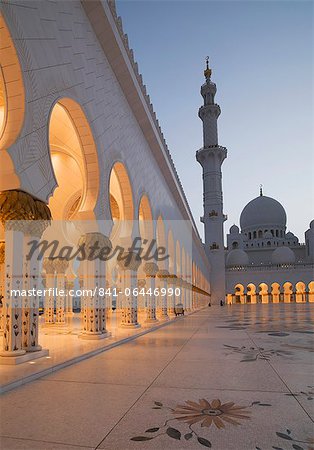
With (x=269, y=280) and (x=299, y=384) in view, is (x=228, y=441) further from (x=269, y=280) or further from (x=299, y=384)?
(x=269, y=280)

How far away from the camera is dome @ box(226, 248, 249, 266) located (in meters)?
42.6

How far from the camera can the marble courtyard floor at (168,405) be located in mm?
2438

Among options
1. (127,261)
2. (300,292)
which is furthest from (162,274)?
(300,292)

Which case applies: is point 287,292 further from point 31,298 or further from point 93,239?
point 31,298

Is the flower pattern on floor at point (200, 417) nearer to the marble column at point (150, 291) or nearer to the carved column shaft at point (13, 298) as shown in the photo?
the carved column shaft at point (13, 298)

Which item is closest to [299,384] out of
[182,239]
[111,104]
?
[111,104]

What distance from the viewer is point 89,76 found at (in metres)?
7.07

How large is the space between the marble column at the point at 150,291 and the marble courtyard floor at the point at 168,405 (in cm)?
691

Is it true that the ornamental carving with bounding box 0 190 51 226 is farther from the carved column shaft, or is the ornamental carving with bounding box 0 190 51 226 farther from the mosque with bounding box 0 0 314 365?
the carved column shaft

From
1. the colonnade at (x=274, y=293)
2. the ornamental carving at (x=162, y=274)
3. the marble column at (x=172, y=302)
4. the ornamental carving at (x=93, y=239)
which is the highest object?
the ornamental carving at (x=93, y=239)

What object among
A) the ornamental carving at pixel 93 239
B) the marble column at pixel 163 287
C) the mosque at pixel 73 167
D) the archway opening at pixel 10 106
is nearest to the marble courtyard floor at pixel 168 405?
the mosque at pixel 73 167

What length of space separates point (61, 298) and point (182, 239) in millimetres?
10220

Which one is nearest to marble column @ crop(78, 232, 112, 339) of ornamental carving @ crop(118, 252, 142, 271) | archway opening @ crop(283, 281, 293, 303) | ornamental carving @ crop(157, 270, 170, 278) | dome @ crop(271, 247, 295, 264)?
ornamental carving @ crop(118, 252, 142, 271)

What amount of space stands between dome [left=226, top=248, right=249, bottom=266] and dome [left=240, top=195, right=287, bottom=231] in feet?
15.3
